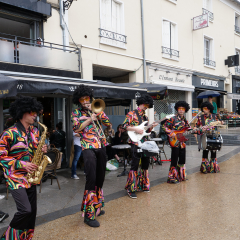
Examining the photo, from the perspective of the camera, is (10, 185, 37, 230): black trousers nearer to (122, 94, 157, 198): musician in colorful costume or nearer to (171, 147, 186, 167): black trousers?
(122, 94, 157, 198): musician in colorful costume

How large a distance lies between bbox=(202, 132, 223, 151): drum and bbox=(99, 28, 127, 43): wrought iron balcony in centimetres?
674

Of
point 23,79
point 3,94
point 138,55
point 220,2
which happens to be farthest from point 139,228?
point 220,2

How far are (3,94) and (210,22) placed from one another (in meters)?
16.1

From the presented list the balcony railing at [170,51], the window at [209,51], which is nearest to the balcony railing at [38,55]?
the balcony railing at [170,51]

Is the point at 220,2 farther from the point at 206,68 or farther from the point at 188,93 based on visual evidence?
the point at 188,93

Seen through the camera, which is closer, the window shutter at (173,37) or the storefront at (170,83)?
the storefront at (170,83)

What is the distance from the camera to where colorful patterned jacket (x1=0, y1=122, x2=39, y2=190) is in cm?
246

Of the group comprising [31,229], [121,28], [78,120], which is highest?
[121,28]

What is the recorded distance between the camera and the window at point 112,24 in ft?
35.9

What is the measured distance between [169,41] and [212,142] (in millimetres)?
9353

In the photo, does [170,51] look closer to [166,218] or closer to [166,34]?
[166,34]

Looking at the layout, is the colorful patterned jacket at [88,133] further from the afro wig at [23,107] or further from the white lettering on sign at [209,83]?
the white lettering on sign at [209,83]

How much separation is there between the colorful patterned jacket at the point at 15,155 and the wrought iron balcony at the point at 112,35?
8910mm

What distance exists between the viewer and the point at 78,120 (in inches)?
140
